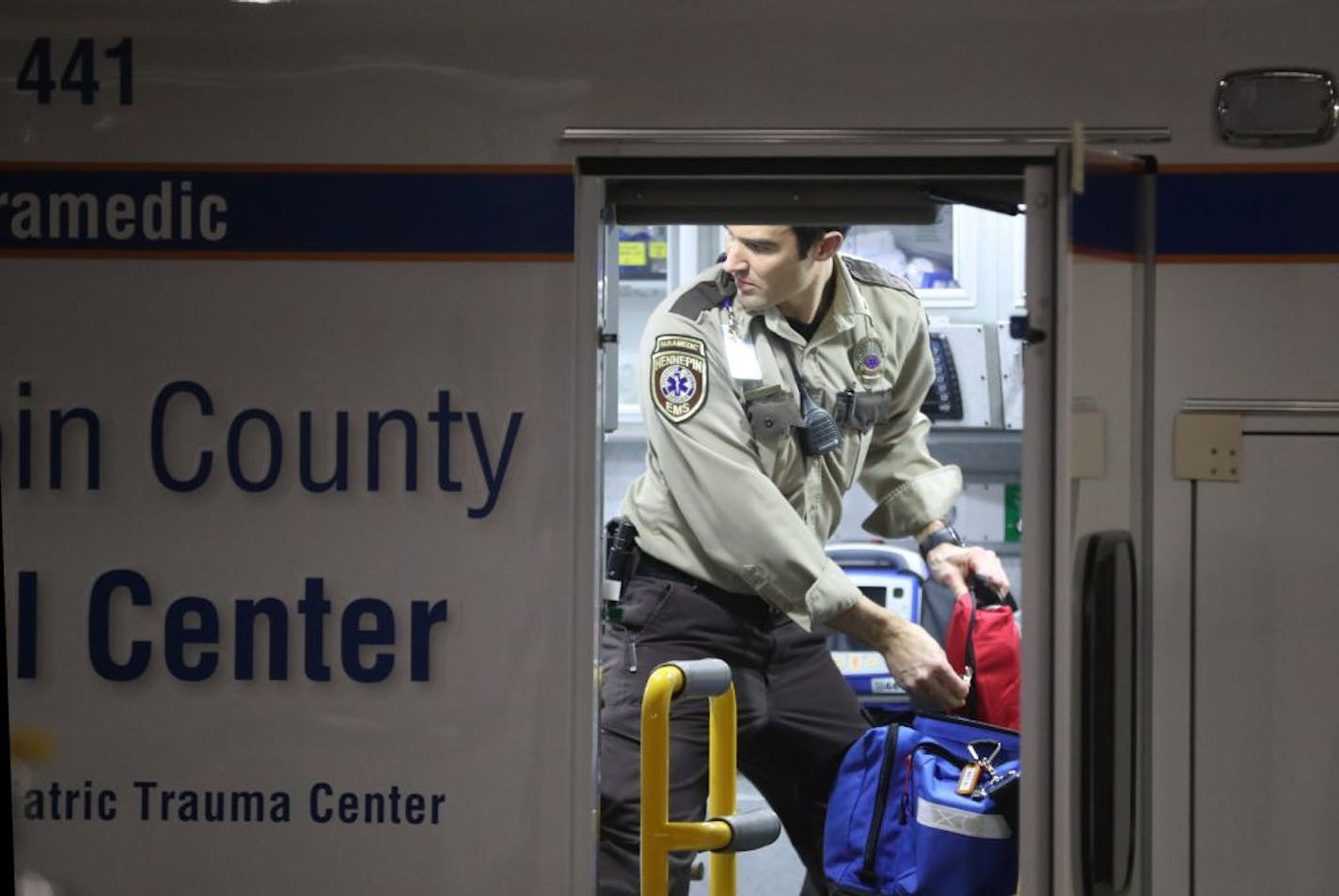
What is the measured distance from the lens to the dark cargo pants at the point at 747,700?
4.16 meters

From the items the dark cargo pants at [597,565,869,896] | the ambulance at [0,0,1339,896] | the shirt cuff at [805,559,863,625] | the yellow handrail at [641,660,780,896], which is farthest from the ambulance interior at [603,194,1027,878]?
the ambulance at [0,0,1339,896]

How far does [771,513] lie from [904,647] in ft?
1.71

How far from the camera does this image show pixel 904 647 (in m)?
4.21

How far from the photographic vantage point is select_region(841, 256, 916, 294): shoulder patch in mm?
4690

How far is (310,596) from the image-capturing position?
111 inches

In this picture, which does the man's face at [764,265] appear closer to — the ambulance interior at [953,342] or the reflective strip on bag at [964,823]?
the reflective strip on bag at [964,823]

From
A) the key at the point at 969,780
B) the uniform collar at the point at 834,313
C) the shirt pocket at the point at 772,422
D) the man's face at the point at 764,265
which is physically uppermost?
the man's face at the point at 764,265

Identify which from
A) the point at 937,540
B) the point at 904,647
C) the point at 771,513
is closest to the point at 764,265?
the point at 771,513

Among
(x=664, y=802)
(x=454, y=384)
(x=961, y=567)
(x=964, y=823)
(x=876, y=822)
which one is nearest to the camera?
(x=454, y=384)

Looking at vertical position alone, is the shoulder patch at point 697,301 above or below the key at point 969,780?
above

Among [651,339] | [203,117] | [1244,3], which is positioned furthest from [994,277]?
[203,117]

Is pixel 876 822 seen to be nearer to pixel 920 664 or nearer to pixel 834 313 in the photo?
pixel 920 664

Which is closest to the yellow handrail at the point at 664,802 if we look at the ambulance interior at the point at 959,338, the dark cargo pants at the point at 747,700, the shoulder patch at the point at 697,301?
the dark cargo pants at the point at 747,700

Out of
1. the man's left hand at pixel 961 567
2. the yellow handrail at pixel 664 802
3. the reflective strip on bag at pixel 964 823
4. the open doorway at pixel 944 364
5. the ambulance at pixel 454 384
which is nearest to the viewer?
the ambulance at pixel 454 384
